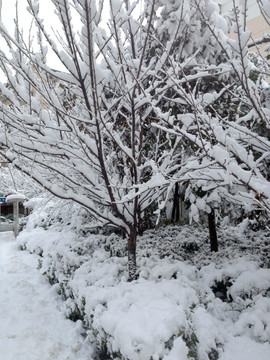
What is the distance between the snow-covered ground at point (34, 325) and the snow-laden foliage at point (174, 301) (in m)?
0.23

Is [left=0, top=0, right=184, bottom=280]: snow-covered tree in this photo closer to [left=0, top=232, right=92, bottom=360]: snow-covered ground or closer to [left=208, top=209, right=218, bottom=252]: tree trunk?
[left=0, top=232, right=92, bottom=360]: snow-covered ground

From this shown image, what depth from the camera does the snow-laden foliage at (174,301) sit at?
2537 mm

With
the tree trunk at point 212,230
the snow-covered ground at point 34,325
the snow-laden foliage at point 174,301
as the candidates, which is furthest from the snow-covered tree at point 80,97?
the tree trunk at point 212,230

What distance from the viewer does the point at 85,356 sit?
321cm

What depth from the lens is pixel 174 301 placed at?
3090mm

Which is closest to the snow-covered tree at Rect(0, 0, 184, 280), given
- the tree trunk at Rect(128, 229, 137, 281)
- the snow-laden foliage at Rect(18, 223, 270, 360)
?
the tree trunk at Rect(128, 229, 137, 281)

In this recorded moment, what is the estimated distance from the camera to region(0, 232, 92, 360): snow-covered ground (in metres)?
3.25

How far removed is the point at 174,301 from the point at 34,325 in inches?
87.0

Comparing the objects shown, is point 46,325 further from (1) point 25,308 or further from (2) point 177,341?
(2) point 177,341

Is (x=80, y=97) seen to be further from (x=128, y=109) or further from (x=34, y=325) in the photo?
(x=34, y=325)

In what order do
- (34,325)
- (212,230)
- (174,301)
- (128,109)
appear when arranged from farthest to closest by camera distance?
1. (212,230)
2. (34,325)
3. (128,109)
4. (174,301)

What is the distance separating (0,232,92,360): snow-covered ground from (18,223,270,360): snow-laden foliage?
0.23 meters

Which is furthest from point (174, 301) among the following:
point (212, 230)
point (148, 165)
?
point (212, 230)

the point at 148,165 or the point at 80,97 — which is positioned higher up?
the point at 80,97
